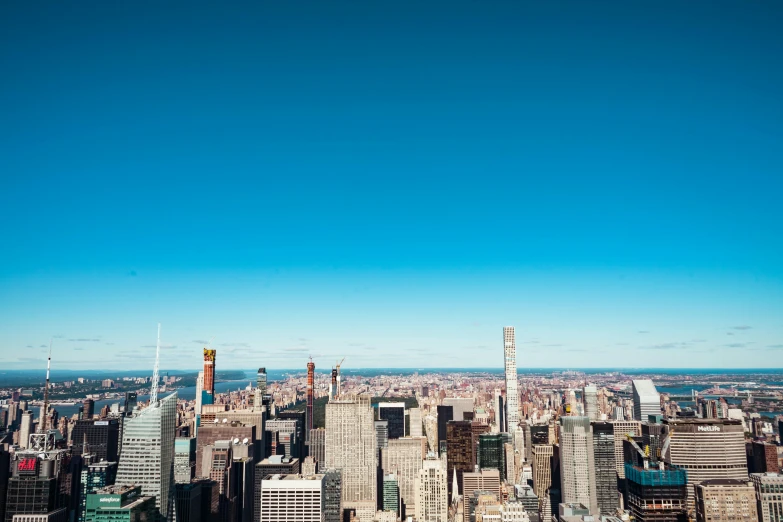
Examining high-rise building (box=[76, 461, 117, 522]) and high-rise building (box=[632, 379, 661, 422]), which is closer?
high-rise building (box=[76, 461, 117, 522])

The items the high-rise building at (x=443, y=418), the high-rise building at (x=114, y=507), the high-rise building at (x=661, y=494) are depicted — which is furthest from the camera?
the high-rise building at (x=443, y=418)

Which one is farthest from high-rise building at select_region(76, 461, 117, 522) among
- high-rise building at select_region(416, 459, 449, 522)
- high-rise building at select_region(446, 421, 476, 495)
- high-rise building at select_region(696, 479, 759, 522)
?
high-rise building at select_region(696, 479, 759, 522)

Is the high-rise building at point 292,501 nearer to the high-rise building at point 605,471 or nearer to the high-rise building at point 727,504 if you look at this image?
the high-rise building at point 605,471

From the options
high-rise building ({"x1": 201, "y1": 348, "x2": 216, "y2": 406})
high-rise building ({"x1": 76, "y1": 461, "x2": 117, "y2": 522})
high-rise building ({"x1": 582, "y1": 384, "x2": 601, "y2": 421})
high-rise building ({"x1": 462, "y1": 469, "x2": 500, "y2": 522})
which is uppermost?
high-rise building ({"x1": 201, "y1": 348, "x2": 216, "y2": 406})

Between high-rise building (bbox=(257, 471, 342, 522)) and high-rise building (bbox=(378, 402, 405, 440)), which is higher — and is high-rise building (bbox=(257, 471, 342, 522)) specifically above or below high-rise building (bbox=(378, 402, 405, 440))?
below

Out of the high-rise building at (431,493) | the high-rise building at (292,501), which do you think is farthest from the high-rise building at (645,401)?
the high-rise building at (292,501)

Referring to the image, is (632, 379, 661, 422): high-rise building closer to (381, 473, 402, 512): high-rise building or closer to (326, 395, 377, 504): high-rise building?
(381, 473, 402, 512): high-rise building
